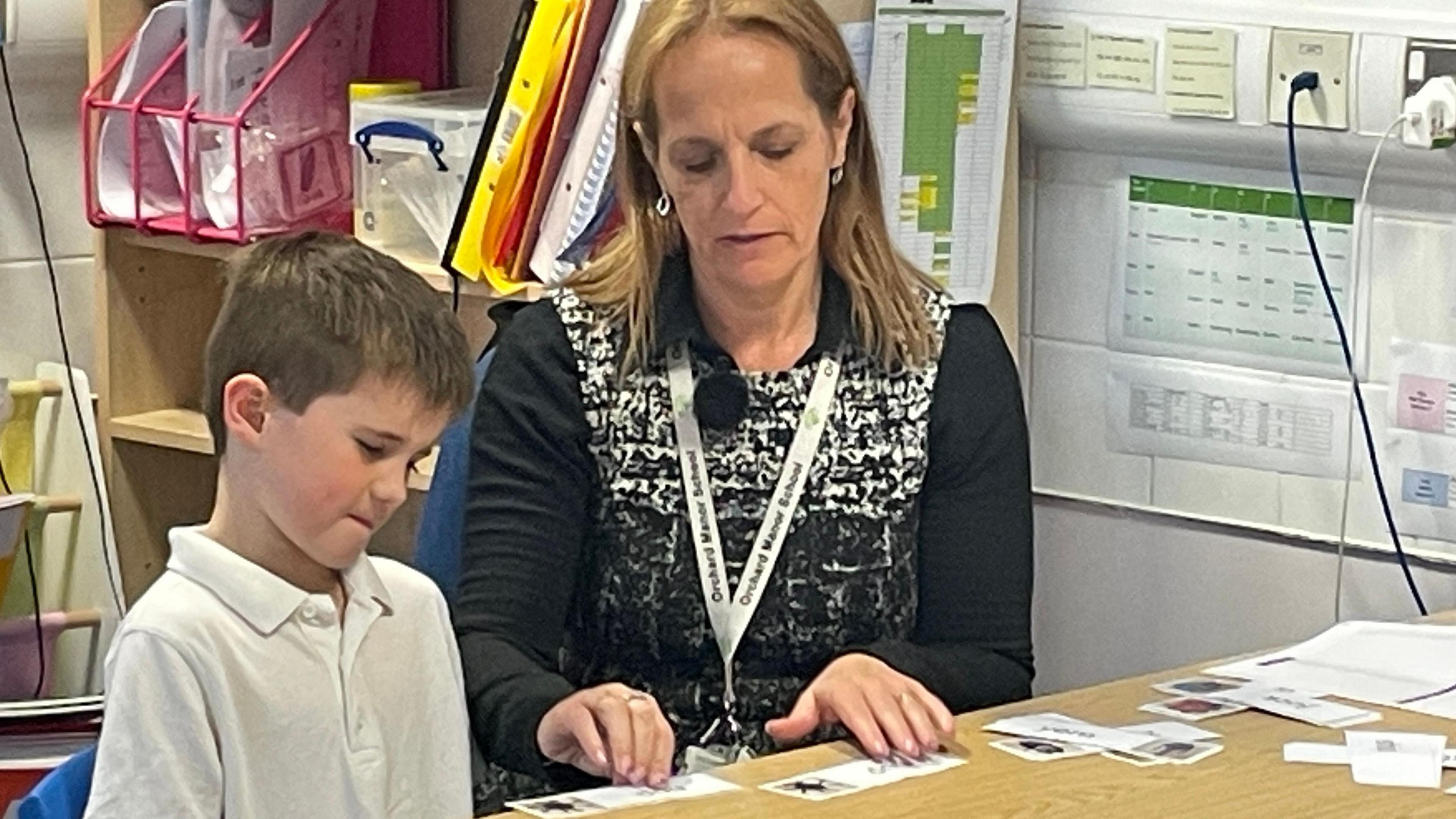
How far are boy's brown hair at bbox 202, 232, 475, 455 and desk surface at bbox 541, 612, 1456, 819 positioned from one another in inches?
12.9

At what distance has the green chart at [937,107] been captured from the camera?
2.68m

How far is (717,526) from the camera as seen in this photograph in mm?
2123

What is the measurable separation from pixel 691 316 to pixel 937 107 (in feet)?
2.16

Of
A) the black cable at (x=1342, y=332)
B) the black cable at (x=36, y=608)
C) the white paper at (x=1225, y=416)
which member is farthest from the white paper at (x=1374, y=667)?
the black cable at (x=36, y=608)

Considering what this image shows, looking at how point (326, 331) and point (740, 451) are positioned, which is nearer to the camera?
point (326, 331)

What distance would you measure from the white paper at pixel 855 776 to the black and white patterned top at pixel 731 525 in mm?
281

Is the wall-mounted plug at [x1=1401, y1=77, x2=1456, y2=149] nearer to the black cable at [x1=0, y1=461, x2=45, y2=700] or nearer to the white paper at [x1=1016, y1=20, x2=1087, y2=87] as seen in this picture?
the white paper at [x1=1016, y1=20, x2=1087, y2=87]

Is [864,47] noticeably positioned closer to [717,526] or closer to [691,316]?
[691,316]

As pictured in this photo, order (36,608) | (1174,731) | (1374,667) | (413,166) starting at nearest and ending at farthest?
1. (1174,731)
2. (1374,667)
3. (413,166)
4. (36,608)

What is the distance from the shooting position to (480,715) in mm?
2037

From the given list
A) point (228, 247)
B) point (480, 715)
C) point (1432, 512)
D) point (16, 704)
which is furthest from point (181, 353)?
point (1432, 512)

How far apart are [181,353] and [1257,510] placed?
1389 mm

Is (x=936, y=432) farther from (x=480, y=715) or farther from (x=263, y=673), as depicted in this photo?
(x=263, y=673)

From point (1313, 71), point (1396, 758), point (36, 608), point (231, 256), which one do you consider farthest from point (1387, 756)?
point (36, 608)
